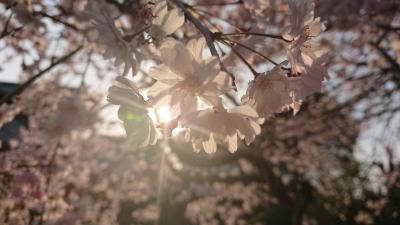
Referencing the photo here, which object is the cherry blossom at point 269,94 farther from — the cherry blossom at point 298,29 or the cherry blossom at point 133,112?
the cherry blossom at point 133,112

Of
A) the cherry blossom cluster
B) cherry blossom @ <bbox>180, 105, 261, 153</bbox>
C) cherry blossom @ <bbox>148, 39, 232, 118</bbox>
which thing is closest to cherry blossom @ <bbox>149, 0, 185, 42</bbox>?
the cherry blossom cluster

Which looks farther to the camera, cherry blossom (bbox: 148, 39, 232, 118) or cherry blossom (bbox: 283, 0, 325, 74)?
cherry blossom (bbox: 283, 0, 325, 74)

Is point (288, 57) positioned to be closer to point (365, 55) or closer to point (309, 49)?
point (309, 49)

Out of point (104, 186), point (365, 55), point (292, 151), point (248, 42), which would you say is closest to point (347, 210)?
point (292, 151)

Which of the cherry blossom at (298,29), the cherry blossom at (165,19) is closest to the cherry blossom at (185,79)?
the cherry blossom at (165,19)

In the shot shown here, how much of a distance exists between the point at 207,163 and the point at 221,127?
20.0 feet

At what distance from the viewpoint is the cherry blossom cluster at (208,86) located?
960 mm

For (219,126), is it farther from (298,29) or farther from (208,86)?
(298,29)

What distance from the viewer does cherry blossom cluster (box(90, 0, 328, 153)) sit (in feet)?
3.15

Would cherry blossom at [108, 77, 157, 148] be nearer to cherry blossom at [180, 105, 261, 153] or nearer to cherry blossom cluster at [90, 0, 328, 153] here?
cherry blossom cluster at [90, 0, 328, 153]

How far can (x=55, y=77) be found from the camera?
5.68 m

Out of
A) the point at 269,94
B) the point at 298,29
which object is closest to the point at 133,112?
the point at 269,94

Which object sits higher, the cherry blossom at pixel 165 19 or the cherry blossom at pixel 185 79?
the cherry blossom at pixel 165 19

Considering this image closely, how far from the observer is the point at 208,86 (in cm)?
95
